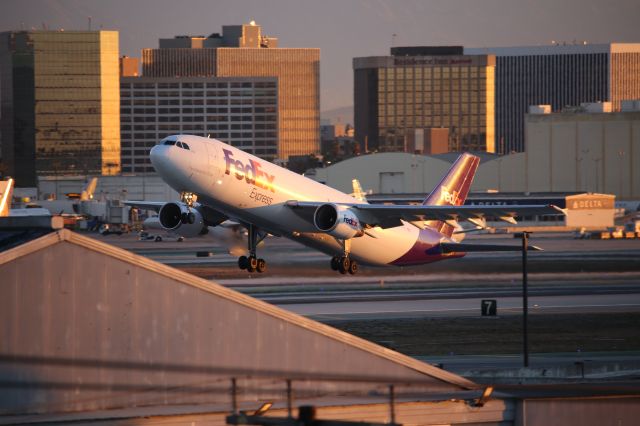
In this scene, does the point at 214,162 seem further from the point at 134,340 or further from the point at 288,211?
the point at 134,340

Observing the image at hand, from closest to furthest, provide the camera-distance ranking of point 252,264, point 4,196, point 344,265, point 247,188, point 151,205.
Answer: point 247,188
point 252,264
point 344,265
point 151,205
point 4,196

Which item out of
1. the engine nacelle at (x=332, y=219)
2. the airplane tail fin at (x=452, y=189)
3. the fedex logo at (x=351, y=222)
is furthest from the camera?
the airplane tail fin at (x=452, y=189)

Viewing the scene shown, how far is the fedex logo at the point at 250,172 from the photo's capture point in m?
61.9

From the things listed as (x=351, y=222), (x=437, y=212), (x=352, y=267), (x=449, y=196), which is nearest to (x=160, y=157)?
(x=351, y=222)

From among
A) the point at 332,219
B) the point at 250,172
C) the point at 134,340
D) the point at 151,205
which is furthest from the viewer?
the point at 151,205


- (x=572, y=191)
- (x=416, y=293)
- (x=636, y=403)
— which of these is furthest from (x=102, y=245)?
(x=572, y=191)

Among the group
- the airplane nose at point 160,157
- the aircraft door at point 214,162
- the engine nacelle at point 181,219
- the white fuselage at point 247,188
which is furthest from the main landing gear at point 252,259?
the airplane nose at point 160,157

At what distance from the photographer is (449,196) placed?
83875mm

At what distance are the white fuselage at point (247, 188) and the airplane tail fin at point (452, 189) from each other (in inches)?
368

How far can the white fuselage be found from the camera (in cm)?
6059

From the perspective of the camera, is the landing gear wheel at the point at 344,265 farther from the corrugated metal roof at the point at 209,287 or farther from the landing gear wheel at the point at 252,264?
the corrugated metal roof at the point at 209,287

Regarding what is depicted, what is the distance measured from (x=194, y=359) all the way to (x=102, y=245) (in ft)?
12.0

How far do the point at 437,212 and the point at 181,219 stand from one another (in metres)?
14.0

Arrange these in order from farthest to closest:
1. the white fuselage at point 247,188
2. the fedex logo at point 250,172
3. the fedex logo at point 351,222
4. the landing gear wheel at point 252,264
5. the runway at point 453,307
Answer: the runway at point 453,307 < the landing gear wheel at point 252,264 < the fedex logo at point 351,222 < the fedex logo at point 250,172 < the white fuselage at point 247,188
